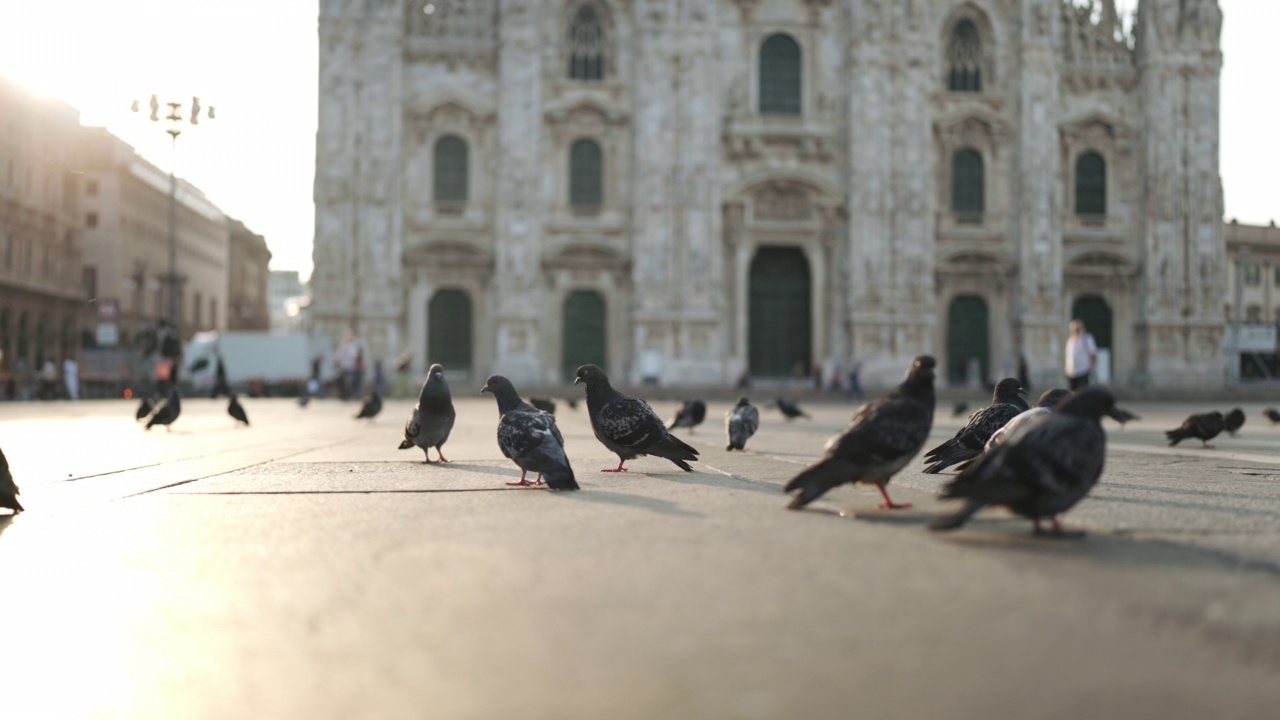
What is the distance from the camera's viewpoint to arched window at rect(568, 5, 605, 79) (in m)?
35.2

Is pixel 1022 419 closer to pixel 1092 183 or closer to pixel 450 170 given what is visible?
pixel 450 170

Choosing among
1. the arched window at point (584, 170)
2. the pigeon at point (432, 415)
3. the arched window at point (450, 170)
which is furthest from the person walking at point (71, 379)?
the pigeon at point (432, 415)

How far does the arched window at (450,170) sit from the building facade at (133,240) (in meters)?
22.3

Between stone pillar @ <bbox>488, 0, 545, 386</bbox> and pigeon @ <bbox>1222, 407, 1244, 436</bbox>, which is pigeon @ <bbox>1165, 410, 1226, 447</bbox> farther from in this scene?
stone pillar @ <bbox>488, 0, 545, 386</bbox>

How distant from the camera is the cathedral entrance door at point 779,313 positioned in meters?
35.9

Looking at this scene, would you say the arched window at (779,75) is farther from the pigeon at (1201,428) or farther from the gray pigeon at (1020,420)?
the gray pigeon at (1020,420)

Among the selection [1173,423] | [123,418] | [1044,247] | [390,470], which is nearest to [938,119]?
[1044,247]

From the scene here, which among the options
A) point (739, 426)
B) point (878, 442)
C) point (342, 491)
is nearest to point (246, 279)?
point (739, 426)

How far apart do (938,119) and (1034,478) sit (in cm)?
3346

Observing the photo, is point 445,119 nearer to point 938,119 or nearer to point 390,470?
point 938,119

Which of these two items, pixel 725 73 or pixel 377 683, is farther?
pixel 725 73

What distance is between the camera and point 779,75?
35.5m

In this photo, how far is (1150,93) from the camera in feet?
119

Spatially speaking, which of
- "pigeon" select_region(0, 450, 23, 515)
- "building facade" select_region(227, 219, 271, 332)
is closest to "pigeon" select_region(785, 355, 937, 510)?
"pigeon" select_region(0, 450, 23, 515)
